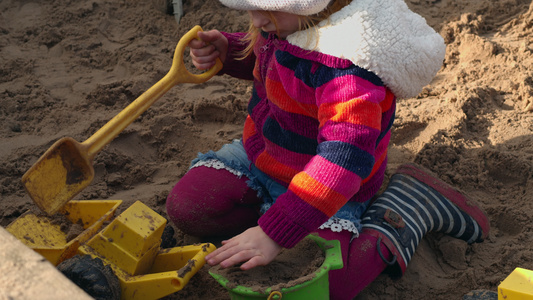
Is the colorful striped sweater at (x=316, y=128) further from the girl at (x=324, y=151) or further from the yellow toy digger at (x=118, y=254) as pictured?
the yellow toy digger at (x=118, y=254)

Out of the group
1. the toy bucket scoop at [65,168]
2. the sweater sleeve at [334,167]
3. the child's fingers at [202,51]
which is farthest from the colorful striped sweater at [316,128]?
the toy bucket scoop at [65,168]

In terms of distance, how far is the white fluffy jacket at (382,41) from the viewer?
53.3 inches

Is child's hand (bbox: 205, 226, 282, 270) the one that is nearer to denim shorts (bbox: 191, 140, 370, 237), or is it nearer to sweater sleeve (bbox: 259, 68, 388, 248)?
sweater sleeve (bbox: 259, 68, 388, 248)

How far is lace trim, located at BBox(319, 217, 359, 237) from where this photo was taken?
1564mm

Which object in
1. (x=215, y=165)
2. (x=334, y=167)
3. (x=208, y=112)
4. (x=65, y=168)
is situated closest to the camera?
(x=334, y=167)

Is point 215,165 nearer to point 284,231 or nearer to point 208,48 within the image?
point 208,48

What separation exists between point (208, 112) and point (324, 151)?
1100 millimetres

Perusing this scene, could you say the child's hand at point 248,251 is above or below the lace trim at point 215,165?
above

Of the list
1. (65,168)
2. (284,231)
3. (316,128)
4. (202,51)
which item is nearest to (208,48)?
(202,51)

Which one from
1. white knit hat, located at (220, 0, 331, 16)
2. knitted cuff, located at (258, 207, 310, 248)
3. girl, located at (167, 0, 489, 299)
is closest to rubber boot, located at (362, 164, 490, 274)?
girl, located at (167, 0, 489, 299)

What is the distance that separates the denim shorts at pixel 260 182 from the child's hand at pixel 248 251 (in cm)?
28

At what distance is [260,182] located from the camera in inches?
70.7

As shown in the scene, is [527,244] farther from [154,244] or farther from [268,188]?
[154,244]

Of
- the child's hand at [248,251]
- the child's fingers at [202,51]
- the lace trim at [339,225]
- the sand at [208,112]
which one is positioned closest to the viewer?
the child's hand at [248,251]
